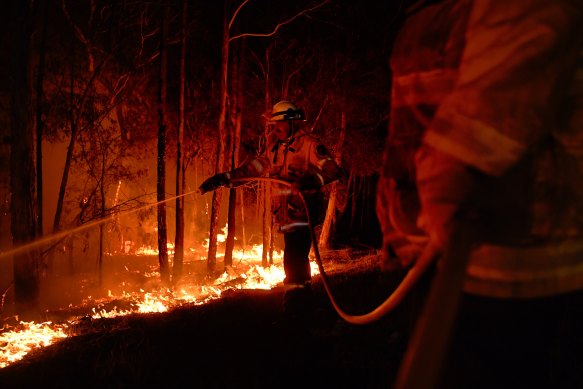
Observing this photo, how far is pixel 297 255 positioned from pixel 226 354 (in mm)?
1979

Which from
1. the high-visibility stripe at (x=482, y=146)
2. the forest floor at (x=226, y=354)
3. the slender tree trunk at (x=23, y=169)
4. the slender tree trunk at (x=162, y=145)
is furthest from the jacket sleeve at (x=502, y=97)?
the slender tree trunk at (x=162, y=145)

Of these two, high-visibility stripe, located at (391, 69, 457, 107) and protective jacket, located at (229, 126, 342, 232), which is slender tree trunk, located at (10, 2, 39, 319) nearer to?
protective jacket, located at (229, 126, 342, 232)

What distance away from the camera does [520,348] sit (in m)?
1.63

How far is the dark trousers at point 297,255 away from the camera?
5.89 meters

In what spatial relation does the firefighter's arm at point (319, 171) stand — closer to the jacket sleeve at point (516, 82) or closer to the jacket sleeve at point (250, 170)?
the jacket sleeve at point (250, 170)

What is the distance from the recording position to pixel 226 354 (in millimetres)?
4242

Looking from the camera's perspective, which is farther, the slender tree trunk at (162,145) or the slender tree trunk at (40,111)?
the slender tree trunk at (162,145)

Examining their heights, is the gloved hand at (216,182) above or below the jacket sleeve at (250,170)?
below

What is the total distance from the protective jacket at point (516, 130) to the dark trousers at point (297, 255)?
4.12m

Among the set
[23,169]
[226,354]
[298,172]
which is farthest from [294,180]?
[23,169]

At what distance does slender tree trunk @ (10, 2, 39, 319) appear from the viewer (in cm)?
829

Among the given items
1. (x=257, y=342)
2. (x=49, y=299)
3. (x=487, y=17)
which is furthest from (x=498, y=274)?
(x=49, y=299)

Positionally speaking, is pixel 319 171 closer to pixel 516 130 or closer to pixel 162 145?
pixel 516 130

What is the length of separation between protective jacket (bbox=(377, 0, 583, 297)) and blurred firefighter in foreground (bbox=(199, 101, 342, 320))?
383 cm
